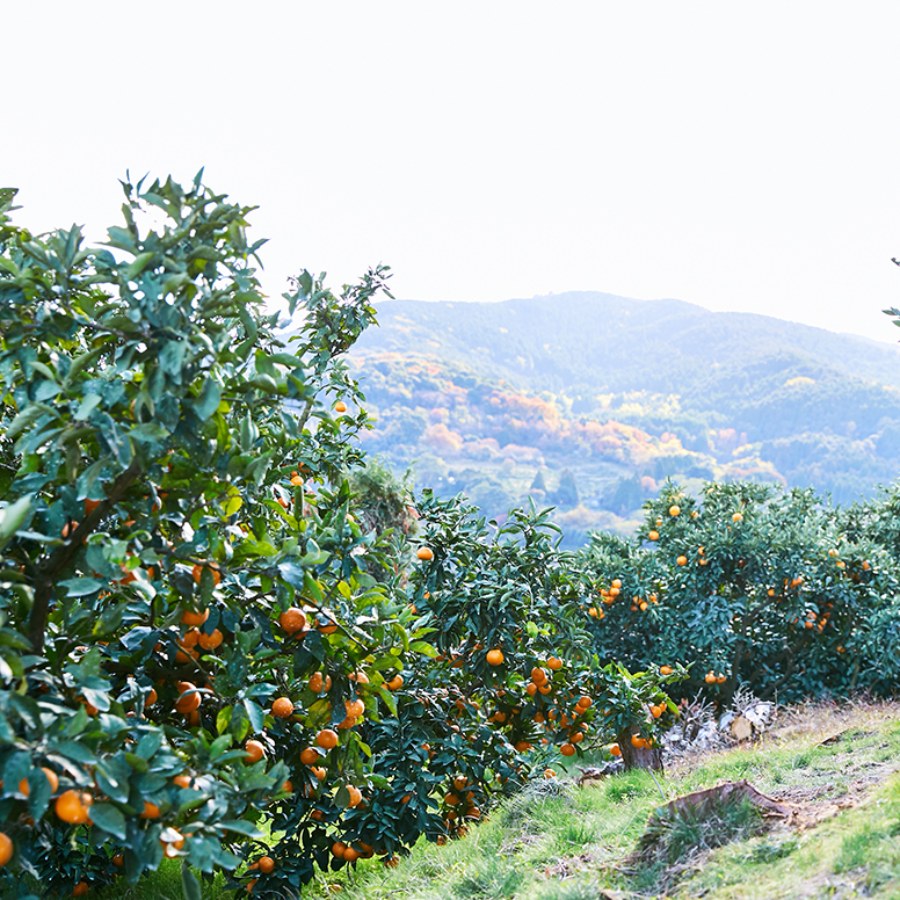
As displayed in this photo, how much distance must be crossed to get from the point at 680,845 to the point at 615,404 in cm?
10379

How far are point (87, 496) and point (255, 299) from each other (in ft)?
1.90

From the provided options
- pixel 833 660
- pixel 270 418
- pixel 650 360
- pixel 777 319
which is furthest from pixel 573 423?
pixel 270 418

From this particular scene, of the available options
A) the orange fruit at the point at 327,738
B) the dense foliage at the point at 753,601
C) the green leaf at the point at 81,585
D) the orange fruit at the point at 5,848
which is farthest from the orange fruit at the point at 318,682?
the dense foliage at the point at 753,601

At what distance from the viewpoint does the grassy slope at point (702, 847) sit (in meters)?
2.54

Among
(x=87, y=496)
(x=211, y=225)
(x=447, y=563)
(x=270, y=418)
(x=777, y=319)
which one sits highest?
(x=777, y=319)

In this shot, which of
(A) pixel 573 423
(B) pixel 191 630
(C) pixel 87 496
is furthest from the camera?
(A) pixel 573 423

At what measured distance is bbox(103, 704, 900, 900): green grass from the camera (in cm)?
257

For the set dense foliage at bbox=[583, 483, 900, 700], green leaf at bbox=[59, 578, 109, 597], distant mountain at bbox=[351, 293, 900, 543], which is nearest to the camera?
green leaf at bbox=[59, 578, 109, 597]

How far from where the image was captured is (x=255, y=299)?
2.12 meters

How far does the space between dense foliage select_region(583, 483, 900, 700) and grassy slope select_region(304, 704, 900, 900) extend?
2.26 meters

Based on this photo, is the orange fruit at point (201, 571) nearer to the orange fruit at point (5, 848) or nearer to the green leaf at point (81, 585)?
the green leaf at point (81, 585)

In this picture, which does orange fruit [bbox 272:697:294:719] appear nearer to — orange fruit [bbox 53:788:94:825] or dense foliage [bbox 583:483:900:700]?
orange fruit [bbox 53:788:94:825]

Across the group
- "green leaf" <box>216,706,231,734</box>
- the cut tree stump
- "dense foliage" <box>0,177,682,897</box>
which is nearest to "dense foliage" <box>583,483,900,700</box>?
Result: the cut tree stump

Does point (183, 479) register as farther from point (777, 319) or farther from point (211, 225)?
point (777, 319)
